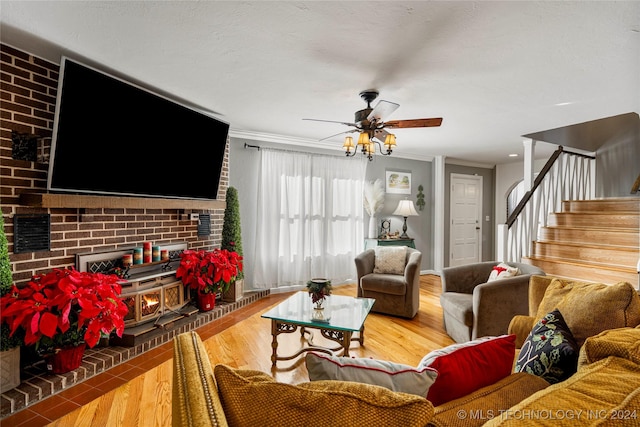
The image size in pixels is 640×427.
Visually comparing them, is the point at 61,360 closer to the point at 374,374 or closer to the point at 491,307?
the point at 374,374

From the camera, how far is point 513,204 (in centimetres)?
832

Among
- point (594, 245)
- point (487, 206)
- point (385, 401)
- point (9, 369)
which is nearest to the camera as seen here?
point (385, 401)

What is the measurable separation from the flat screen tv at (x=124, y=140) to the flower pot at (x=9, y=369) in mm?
1089

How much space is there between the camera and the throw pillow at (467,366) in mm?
932

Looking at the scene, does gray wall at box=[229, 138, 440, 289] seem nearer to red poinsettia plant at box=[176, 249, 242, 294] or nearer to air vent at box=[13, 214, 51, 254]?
red poinsettia plant at box=[176, 249, 242, 294]

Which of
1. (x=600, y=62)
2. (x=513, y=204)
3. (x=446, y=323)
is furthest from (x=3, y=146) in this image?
(x=513, y=204)

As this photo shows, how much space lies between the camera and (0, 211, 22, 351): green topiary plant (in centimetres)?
199

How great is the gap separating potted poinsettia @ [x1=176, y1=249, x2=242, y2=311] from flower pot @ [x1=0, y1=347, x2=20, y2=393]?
1367 mm

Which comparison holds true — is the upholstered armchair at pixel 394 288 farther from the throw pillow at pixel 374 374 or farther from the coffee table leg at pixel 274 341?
the throw pillow at pixel 374 374

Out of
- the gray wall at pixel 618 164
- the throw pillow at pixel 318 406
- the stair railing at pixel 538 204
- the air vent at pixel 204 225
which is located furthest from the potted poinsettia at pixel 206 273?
the gray wall at pixel 618 164

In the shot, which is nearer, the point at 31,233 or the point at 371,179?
the point at 31,233

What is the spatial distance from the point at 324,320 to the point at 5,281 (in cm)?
211

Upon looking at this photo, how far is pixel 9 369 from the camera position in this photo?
203 centimetres

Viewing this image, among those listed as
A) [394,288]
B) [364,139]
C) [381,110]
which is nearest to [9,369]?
[364,139]
